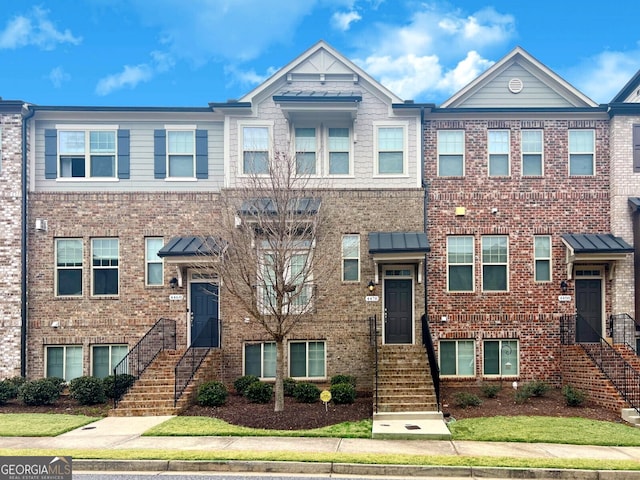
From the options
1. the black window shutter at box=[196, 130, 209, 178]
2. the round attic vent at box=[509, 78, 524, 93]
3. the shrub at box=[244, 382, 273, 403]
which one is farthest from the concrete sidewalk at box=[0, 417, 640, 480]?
the round attic vent at box=[509, 78, 524, 93]

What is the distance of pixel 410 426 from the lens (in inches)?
434

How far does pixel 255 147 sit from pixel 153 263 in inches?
182

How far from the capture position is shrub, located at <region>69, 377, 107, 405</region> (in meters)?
13.1

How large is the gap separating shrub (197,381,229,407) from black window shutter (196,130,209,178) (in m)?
6.25

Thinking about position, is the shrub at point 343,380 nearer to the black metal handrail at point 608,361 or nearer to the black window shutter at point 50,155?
the black metal handrail at point 608,361

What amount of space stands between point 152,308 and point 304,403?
5.37 meters

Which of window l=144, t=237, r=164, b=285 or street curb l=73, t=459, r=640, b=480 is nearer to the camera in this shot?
street curb l=73, t=459, r=640, b=480

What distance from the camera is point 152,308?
15.2m

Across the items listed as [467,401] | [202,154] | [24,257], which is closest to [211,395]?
[467,401]

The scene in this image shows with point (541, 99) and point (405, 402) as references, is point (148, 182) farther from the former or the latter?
point (541, 99)

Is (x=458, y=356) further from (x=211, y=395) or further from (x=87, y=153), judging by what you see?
(x=87, y=153)

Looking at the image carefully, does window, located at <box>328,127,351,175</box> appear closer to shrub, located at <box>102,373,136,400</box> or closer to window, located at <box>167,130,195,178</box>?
window, located at <box>167,130,195,178</box>

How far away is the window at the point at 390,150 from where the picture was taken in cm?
1545

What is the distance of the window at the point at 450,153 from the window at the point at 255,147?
5.28 metres
